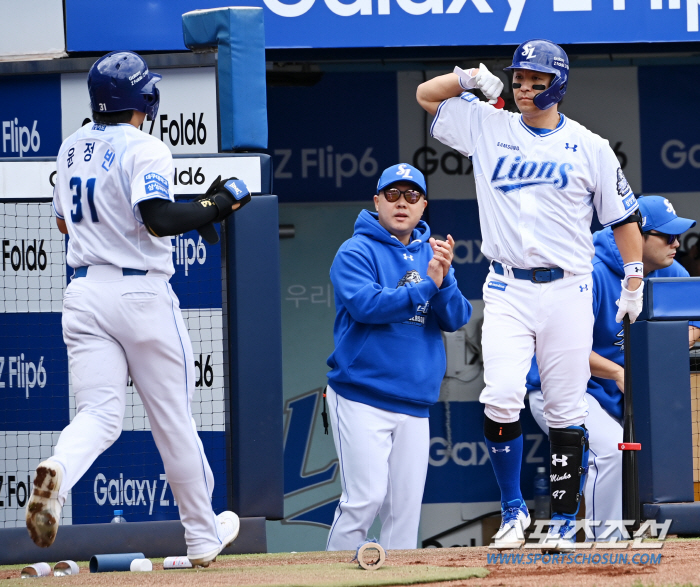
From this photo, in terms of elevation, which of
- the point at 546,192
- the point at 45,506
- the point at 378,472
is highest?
the point at 546,192

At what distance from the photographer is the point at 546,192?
397cm

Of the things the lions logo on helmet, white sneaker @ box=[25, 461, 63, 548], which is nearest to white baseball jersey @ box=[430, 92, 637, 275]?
the lions logo on helmet

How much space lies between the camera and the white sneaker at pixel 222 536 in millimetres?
3588

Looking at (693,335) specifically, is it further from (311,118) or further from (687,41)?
(311,118)

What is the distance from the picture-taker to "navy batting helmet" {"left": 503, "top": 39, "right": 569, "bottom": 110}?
3.94 meters

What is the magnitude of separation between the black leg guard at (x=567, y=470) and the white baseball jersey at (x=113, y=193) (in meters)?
1.51

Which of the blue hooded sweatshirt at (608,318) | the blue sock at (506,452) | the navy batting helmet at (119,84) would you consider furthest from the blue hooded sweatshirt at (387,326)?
the navy batting helmet at (119,84)

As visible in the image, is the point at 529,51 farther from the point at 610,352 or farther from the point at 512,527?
the point at 610,352

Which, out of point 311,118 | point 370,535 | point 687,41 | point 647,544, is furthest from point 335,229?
point 647,544

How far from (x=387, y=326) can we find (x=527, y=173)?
1015mm

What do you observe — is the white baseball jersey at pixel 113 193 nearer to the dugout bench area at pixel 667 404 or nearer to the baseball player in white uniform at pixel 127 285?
the baseball player in white uniform at pixel 127 285

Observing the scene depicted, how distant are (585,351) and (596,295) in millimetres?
1316

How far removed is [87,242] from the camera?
3.46m

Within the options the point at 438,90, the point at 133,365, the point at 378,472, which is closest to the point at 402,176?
the point at 438,90
